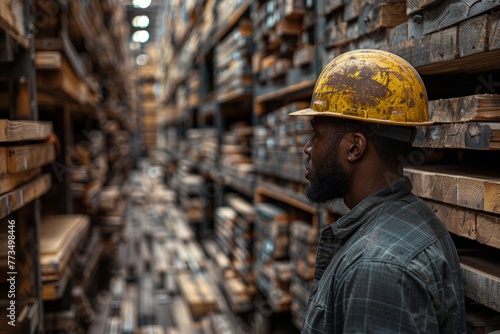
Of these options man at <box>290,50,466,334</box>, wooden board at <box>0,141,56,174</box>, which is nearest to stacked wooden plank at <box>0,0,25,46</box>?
wooden board at <box>0,141,56,174</box>

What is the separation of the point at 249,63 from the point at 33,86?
3.27 metres

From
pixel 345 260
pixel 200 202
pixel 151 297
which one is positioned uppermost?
pixel 345 260

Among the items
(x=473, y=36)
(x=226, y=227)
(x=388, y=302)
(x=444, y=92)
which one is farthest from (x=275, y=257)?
(x=388, y=302)

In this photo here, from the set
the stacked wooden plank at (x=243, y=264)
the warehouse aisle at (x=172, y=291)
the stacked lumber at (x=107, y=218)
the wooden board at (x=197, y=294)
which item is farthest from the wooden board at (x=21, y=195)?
the stacked lumber at (x=107, y=218)

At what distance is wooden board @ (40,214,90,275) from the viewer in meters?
3.65

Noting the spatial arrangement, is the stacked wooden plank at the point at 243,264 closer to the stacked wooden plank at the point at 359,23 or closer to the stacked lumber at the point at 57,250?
the stacked lumber at the point at 57,250

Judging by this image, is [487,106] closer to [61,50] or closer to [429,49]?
[429,49]

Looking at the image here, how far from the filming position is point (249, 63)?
604cm

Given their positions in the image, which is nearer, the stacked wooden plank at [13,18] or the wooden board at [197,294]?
the stacked wooden plank at [13,18]

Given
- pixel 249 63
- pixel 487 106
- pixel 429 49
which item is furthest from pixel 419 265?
pixel 249 63

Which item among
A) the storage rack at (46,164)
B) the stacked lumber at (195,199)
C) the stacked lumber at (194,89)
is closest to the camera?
the storage rack at (46,164)

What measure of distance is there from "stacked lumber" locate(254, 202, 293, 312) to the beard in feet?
9.17

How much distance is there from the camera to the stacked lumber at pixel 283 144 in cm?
408

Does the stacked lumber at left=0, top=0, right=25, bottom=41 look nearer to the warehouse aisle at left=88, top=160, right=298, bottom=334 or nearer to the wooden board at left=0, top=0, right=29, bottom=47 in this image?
the wooden board at left=0, top=0, right=29, bottom=47
